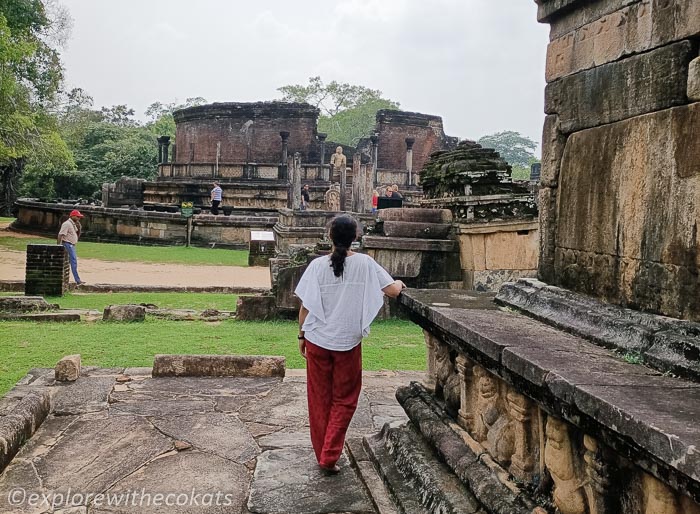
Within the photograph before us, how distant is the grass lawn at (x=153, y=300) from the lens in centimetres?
1009

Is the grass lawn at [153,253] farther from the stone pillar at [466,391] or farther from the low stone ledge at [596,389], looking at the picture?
the low stone ledge at [596,389]

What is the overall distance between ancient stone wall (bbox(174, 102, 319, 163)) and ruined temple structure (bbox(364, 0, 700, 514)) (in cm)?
3140

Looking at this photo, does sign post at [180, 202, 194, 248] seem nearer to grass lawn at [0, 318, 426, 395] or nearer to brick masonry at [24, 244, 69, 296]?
brick masonry at [24, 244, 69, 296]

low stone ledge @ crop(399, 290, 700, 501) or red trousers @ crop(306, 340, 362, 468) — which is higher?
low stone ledge @ crop(399, 290, 700, 501)

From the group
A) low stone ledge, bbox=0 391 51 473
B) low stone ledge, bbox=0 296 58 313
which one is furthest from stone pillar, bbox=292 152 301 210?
low stone ledge, bbox=0 391 51 473

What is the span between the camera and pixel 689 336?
2.35 meters

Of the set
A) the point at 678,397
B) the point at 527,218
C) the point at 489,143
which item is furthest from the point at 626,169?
the point at 489,143

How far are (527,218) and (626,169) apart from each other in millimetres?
5571

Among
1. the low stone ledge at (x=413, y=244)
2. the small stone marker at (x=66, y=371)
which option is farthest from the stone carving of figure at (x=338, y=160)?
the small stone marker at (x=66, y=371)

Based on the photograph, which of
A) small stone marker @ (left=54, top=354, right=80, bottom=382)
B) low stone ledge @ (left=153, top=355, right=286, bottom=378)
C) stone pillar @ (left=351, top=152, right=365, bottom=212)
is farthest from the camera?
stone pillar @ (left=351, top=152, right=365, bottom=212)

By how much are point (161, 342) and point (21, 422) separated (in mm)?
3349

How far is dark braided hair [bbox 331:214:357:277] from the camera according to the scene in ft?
11.4

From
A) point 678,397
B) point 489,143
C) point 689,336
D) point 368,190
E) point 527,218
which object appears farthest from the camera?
point 489,143

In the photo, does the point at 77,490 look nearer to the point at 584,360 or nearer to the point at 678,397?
the point at 584,360
